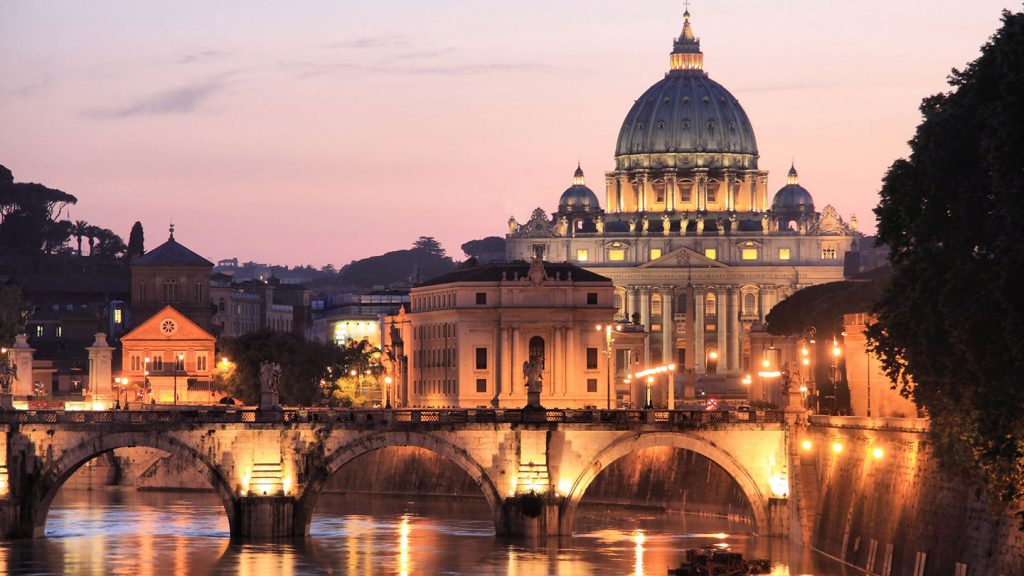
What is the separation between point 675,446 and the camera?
9894 cm

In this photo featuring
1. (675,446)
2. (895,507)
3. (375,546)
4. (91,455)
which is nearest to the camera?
(895,507)

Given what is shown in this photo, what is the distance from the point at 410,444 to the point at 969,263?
3367 centimetres

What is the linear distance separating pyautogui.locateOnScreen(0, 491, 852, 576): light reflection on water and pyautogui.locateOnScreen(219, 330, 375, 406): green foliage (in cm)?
4692

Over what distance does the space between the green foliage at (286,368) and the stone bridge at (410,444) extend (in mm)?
61946

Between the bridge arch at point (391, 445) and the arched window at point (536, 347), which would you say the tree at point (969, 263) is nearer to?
the bridge arch at point (391, 445)

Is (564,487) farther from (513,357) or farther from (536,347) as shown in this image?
(513,357)

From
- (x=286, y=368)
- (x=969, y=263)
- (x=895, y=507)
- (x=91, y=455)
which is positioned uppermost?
(x=286, y=368)

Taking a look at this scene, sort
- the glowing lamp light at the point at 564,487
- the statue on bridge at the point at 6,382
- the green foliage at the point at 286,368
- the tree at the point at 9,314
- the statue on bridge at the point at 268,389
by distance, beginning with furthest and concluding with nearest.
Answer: the green foliage at the point at 286,368
the tree at the point at 9,314
the statue on bridge at the point at 6,382
the statue on bridge at the point at 268,389
the glowing lamp light at the point at 564,487

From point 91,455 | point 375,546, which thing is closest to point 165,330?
point 91,455

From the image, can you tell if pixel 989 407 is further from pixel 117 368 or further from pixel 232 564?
pixel 117 368

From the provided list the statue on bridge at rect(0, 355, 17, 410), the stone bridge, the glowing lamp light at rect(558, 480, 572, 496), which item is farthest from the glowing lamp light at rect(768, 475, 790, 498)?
the statue on bridge at rect(0, 355, 17, 410)

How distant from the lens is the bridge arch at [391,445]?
99.1 meters

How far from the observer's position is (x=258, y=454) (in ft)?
327

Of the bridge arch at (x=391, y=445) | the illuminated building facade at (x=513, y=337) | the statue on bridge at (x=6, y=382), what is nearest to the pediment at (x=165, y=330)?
the illuminated building facade at (x=513, y=337)
